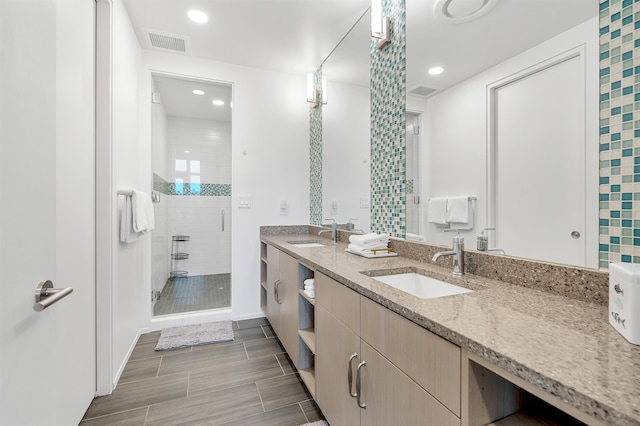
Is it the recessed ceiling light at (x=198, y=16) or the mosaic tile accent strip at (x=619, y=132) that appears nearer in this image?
the mosaic tile accent strip at (x=619, y=132)

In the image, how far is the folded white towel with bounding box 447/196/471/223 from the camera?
1347mm

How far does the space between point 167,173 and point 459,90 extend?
13.0 ft

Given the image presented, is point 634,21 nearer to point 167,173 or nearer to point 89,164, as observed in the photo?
point 89,164

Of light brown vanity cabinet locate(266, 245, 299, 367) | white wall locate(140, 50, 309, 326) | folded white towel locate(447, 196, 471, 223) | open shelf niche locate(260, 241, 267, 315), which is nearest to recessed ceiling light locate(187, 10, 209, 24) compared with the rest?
white wall locate(140, 50, 309, 326)

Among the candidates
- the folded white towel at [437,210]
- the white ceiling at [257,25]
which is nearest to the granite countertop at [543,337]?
the folded white towel at [437,210]

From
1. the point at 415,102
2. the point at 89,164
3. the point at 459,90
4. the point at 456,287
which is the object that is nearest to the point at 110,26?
the point at 89,164

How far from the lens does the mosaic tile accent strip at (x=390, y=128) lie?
1.75 metres

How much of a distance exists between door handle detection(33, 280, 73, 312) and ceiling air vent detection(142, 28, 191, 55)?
2268mm

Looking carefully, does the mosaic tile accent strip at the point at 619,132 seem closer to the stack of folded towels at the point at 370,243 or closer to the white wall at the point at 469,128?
the white wall at the point at 469,128

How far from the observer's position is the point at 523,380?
20.9 inches

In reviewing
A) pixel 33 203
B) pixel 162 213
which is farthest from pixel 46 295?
pixel 162 213

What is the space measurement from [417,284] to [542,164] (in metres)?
0.70

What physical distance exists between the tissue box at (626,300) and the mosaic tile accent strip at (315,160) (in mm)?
2319

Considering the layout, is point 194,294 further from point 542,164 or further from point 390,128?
point 542,164
